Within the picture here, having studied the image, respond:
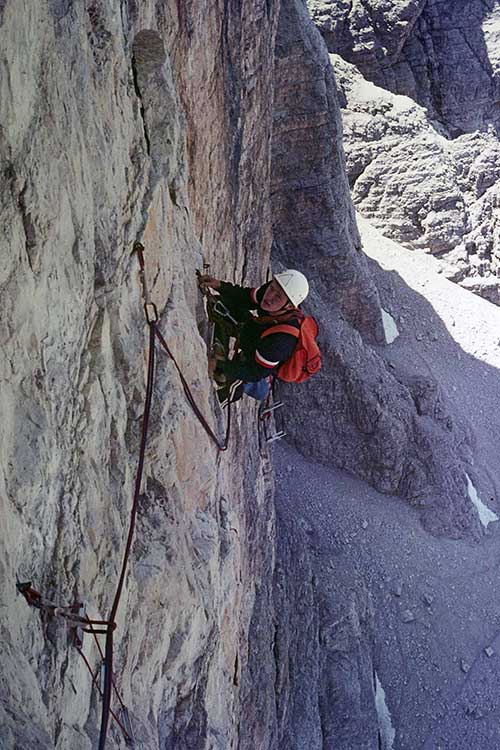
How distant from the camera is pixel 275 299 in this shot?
7.18 m

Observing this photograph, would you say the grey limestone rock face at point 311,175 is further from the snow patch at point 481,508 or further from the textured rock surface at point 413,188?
the textured rock surface at point 413,188

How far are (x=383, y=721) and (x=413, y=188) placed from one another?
2053 cm

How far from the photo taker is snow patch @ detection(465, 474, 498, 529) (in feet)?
70.7

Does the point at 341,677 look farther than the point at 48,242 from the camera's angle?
Yes

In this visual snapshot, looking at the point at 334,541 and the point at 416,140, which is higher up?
the point at 416,140

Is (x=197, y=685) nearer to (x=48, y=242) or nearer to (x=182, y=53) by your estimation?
(x=48, y=242)

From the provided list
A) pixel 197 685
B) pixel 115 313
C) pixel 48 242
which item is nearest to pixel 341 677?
pixel 197 685

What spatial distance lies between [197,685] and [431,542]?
1448 centimetres

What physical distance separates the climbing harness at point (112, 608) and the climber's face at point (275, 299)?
1403 millimetres

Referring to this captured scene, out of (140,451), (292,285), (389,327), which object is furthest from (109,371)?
(389,327)

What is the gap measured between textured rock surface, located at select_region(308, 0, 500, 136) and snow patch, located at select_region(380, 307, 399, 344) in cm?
1340

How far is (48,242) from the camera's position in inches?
152

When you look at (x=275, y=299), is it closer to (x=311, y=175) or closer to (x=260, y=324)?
(x=260, y=324)

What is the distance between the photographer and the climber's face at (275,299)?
282 inches
